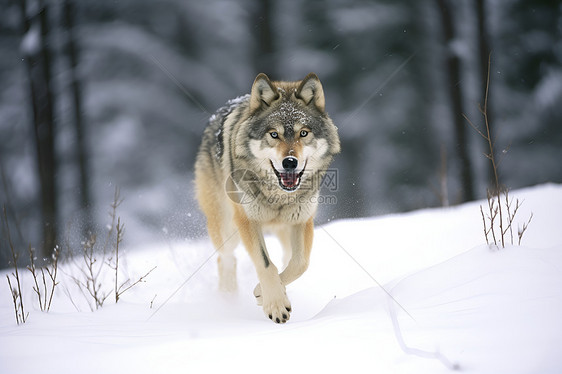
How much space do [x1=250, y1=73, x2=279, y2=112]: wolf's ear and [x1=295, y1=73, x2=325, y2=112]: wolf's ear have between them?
0.72ft

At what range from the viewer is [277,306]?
2812 mm

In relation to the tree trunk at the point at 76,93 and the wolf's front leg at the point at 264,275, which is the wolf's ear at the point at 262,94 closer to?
the wolf's front leg at the point at 264,275

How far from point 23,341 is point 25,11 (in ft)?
27.5

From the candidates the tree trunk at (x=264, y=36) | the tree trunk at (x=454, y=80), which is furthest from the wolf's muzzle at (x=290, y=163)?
the tree trunk at (x=454, y=80)

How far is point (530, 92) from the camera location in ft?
31.0

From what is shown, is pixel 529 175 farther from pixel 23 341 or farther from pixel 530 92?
pixel 23 341

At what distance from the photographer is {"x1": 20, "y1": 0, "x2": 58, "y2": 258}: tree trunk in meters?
8.11

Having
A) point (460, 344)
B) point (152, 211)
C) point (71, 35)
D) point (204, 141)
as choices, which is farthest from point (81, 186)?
point (460, 344)

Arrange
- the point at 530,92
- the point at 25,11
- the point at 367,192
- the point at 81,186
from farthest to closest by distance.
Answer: the point at 367,192, the point at 530,92, the point at 81,186, the point at 25,11

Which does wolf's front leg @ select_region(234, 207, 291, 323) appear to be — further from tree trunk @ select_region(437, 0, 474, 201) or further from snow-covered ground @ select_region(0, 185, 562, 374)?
tree trunk @ select_region(437, 0, 474, 201)

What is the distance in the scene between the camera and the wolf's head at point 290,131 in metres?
3.08

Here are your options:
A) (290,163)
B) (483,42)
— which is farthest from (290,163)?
(483,42)

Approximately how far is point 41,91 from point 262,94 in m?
7.13

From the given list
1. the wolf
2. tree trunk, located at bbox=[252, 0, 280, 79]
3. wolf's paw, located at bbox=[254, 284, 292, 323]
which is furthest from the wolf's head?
tree trunk, located at bbox=[252, 0, 280, 79]
